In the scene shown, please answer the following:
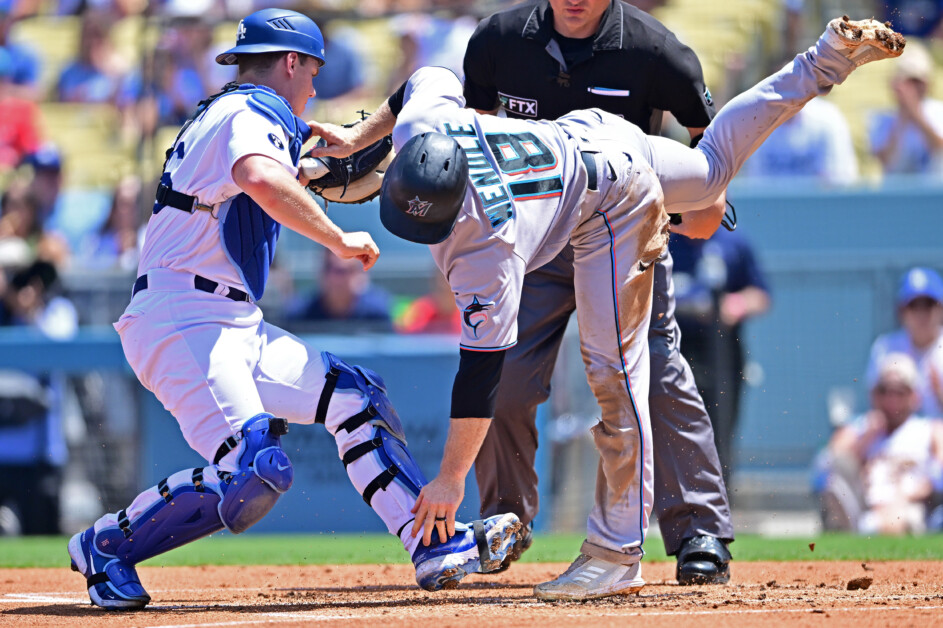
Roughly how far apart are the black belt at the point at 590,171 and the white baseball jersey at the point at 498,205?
2cm

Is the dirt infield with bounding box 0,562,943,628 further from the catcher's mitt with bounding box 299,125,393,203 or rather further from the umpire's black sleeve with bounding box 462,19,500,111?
the umpire's black sleeve with bounding box 462,19,500,111

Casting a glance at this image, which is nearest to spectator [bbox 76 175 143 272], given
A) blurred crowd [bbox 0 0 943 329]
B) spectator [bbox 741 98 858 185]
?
blurred crowd [bbox 0 0 943 329]

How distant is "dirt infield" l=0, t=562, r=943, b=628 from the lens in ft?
13.3

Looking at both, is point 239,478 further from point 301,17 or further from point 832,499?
point 832,499

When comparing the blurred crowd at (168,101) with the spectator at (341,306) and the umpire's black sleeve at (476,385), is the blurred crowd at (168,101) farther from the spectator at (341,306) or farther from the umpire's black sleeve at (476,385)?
the umpire's black sleeve at (476,385)

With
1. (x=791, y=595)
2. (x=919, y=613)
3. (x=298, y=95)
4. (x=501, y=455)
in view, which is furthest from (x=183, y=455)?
(x=919, y=613)

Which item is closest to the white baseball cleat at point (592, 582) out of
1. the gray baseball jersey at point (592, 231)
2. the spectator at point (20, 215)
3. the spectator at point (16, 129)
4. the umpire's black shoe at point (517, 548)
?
the gray baseball jersey at point (592, 231)

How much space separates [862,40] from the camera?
16.2ft

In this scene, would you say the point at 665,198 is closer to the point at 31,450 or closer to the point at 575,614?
the point at 575,614

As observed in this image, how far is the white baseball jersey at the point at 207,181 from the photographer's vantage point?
448 centimetres

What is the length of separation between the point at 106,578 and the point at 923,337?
638cm

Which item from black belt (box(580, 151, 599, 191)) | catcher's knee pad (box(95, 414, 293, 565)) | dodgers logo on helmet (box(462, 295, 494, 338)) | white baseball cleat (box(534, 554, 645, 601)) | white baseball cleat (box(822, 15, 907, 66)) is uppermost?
white baseball cleat (box(822, 15, 907, 66))

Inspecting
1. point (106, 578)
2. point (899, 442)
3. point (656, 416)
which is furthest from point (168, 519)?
point (899, 442)

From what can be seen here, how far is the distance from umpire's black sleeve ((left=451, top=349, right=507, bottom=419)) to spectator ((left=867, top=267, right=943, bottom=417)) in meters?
5.57
